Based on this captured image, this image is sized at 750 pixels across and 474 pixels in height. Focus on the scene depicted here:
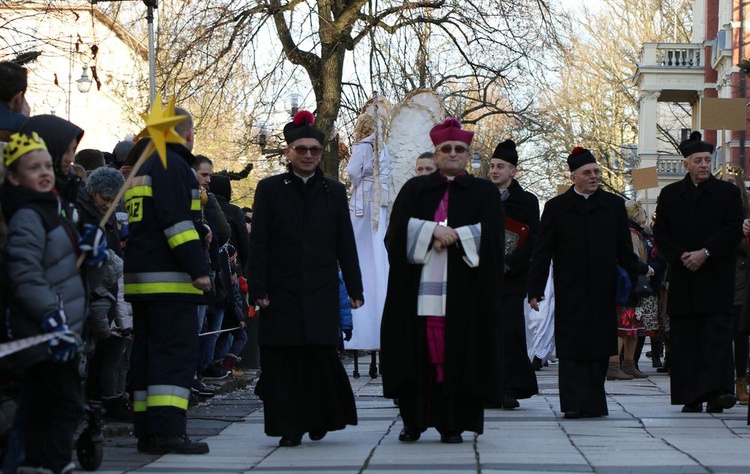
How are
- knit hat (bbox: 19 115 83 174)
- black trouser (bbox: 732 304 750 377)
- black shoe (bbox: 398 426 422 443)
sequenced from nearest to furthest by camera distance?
knit hat (bbox: 19 115 83 174), black shoe (bbox: 398 426 422 443), black trouser (bbox: 732 304 750 377)

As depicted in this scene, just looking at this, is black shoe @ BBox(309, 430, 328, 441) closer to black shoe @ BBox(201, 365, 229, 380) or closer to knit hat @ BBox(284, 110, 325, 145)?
knit hat @ BBox(284, 110, 325, 145)

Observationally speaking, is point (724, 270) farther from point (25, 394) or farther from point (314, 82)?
point (314, 82)

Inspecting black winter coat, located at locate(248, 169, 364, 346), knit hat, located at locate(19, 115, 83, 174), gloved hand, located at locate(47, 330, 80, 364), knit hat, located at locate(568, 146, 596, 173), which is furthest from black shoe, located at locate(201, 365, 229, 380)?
gloved hand, located at locate(47, 330, 80, 364)

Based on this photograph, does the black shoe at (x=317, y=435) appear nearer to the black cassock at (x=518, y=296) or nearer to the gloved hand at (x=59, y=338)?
the black cassock at (x=518, y=296)

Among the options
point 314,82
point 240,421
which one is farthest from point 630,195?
point 240,421

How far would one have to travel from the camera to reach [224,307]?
14164 millimetres

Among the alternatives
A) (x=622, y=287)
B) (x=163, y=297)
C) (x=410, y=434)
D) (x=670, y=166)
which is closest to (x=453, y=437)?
(x=410, y=434)

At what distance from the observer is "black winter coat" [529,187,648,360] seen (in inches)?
456

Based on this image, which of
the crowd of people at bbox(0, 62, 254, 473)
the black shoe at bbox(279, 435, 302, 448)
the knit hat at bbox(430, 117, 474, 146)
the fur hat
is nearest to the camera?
the crowd of people at bbox(0, 62, 254, 473)

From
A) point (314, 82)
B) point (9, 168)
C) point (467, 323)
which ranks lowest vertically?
point (467, 323)

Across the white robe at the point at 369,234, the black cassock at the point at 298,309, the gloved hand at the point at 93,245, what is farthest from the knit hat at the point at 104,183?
the white robe at the point at 369,234

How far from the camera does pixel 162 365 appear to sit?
8.83m

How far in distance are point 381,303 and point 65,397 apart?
26.3 ft

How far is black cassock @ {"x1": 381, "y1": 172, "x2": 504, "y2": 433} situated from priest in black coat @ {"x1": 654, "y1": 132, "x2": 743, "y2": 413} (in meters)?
2.69
